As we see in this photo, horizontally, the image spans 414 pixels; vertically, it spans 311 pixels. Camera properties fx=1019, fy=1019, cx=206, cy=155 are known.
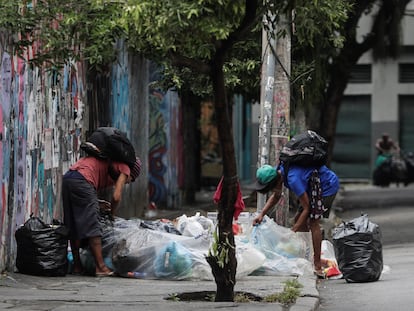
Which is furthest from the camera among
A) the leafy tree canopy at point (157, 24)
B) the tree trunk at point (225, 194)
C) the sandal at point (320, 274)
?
the sandal at point (320, 274)

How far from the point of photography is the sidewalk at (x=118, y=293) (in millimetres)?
8625

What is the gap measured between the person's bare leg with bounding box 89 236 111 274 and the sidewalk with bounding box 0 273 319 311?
6.1 inches

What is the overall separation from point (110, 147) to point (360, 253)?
9.47 feet

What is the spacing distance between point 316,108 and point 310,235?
1121 centimetres

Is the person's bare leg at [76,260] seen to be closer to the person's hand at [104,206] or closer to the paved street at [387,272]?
the person's hand at [104,206]

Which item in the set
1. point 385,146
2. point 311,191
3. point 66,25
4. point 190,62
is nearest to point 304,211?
point 311,191

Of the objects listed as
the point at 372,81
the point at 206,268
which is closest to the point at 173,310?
the point at 206,268

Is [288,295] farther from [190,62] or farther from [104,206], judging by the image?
[104,206]

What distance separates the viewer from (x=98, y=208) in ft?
36.0

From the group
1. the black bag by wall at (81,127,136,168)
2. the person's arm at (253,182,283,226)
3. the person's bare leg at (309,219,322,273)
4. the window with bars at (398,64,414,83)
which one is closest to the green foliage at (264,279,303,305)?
the person's bare leg at (309,219,322,273)

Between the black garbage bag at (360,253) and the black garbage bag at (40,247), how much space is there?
2943 mm

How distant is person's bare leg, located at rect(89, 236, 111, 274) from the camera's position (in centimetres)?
1073

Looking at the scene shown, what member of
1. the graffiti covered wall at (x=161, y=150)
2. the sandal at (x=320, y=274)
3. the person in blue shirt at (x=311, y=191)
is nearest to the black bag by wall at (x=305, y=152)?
the person in blue shirt at (x=311, y=191)

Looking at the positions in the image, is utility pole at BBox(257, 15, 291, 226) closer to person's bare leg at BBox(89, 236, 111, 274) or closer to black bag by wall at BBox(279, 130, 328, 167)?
black bag by wall at BBox(279, 130, 328, 167)
